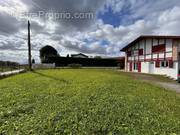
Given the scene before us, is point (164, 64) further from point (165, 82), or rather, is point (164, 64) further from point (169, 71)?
point (165, 82)

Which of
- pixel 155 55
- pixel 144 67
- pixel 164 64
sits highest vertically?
pixel 155 55

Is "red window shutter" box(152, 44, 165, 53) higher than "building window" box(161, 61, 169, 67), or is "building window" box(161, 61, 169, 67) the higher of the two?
"red window shutter" box(152, 44, 165, 53)

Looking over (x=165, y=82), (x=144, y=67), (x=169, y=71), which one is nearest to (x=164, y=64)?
(x=169, y=71)

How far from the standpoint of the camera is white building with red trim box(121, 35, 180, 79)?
63.6 ft

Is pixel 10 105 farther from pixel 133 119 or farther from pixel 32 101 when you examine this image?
pixel 133 119

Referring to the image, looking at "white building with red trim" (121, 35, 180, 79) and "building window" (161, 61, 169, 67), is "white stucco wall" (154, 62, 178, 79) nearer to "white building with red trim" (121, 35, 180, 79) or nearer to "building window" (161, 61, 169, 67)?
"white building with red trim" (121, 35, 180, 79)

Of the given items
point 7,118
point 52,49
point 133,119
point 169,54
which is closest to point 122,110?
point 133,119

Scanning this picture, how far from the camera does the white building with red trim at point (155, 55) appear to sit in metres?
19.4

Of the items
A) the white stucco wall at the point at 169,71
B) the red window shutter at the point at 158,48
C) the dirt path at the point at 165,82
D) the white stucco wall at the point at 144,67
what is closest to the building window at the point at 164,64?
the white stucco wall at the point at 169,71

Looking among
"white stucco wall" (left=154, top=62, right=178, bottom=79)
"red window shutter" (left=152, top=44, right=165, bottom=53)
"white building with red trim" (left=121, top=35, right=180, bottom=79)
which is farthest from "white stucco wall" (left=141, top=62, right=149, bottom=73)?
"red window shutter" (left=152, top=44, right=165, bottom=53)

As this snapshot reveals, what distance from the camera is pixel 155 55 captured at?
23500 mm

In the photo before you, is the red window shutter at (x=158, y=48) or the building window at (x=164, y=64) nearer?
the building window at (x=164, y=64)

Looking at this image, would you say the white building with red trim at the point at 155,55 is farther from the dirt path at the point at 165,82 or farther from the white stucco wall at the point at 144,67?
the dirt path at the point at 165,82

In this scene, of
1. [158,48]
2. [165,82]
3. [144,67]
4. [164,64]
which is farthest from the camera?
[144,67]
